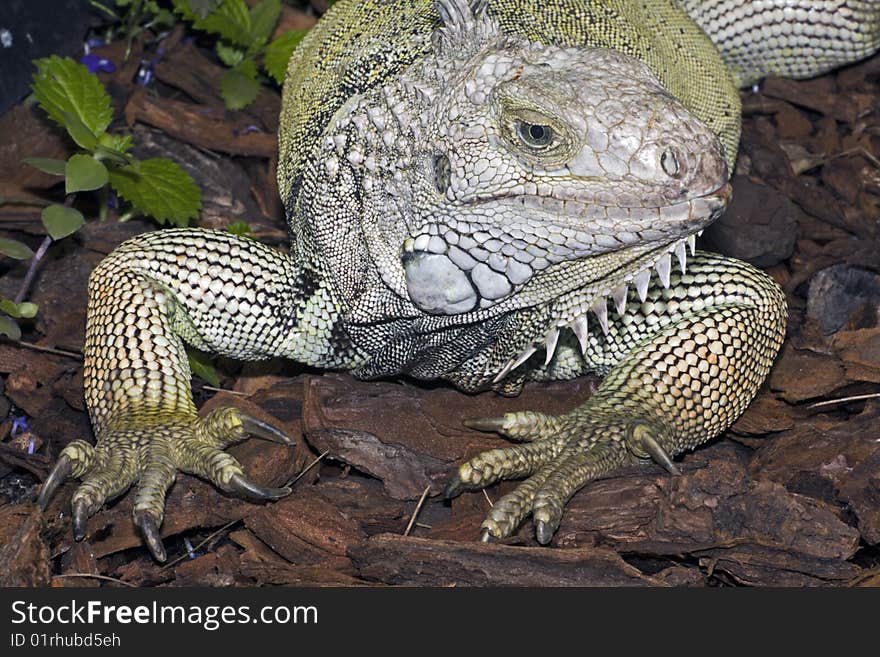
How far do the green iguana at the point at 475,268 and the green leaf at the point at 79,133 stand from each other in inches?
26.0

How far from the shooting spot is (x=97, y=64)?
8.09m

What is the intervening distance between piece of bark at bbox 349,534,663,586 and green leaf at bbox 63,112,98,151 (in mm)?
2892

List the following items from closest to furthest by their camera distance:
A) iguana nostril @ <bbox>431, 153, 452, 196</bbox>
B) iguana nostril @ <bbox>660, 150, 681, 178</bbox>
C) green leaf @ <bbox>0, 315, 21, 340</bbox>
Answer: iguana nostril @ <bbox>660, 150, 681, 178</bbox> → iguana nostril @ <bbox>431, 153, 452, 196</bbox> → green leaf @ <bbox>0, 315, 21, 340</bbox>

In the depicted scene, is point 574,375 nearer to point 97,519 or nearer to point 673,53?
point 673,53

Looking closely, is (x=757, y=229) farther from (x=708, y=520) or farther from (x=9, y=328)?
(x=9, y=328)

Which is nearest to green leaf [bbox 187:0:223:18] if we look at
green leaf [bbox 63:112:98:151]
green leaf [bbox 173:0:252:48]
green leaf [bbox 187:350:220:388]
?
green leaf [bbox 173:0:252:48]

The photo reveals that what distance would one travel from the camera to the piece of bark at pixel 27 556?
5.05 metres

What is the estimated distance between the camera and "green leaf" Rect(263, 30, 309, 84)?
7.68 metres

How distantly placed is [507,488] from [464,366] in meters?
0.68

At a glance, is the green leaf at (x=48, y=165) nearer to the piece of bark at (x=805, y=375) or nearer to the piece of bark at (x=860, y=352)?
the piece of bark at (x=805, y=375)

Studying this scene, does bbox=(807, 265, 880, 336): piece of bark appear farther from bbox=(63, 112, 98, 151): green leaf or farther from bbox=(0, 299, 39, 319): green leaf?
bbox=(0, 299, 39, 319): green leaf

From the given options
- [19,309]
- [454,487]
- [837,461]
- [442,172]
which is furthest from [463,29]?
[19,309]

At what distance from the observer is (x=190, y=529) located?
18.4 feet

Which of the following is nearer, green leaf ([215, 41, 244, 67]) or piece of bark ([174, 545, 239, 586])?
piece of bark ([174, 545, 239, 586])
